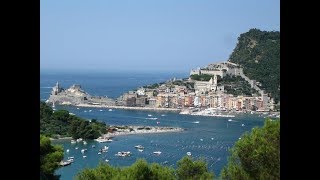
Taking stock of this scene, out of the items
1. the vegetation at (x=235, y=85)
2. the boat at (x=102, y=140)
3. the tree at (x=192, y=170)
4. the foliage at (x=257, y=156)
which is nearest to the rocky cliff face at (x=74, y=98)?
the boat at (x=102, y=140)

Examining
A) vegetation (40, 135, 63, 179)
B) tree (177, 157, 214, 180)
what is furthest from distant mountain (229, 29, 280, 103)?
vegetation (40, 135, 63, 179)

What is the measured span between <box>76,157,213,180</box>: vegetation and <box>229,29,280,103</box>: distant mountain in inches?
71.5

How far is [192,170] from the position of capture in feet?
13.5

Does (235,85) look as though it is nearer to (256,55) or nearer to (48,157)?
(256,55)

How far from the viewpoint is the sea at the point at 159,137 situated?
5.51m

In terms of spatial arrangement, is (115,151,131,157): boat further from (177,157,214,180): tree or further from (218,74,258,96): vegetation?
(177,157,214,180): tree

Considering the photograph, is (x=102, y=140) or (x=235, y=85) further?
(x=235, y=85)

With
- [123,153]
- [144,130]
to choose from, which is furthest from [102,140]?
[144,130]

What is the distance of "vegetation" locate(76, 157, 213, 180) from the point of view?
12.5ft

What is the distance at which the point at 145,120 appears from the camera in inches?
347

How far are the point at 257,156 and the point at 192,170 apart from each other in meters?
0.94

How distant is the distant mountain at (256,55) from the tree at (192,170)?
1783mm

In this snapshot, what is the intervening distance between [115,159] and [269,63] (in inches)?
87.4
